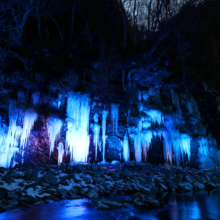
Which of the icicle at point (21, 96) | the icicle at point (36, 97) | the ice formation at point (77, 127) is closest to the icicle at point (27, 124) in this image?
the icicle at point (36, 97)

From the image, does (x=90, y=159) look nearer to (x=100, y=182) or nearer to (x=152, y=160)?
(x=152, y=160)

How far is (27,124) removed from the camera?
12.7m

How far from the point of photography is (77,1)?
20.5 metres

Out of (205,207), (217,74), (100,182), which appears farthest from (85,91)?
(217,74)

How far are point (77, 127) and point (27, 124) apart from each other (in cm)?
371

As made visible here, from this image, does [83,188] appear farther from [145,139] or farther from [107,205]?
[145,139]

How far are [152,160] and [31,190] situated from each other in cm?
1321

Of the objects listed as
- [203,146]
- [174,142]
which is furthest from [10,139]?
[203,146]

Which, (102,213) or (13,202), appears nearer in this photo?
(102,213)

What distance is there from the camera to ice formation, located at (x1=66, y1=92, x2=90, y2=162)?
13734 mm

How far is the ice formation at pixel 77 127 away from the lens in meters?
13.7

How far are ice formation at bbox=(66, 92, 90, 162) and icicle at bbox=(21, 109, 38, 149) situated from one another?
8.68ft

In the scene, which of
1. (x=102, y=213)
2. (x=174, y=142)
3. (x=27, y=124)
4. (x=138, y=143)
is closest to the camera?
(x=102, y=213)

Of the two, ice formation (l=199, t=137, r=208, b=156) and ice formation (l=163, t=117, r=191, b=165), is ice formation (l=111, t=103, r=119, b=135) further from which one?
ice formation (l=199, t=137, r=208, b=156)
